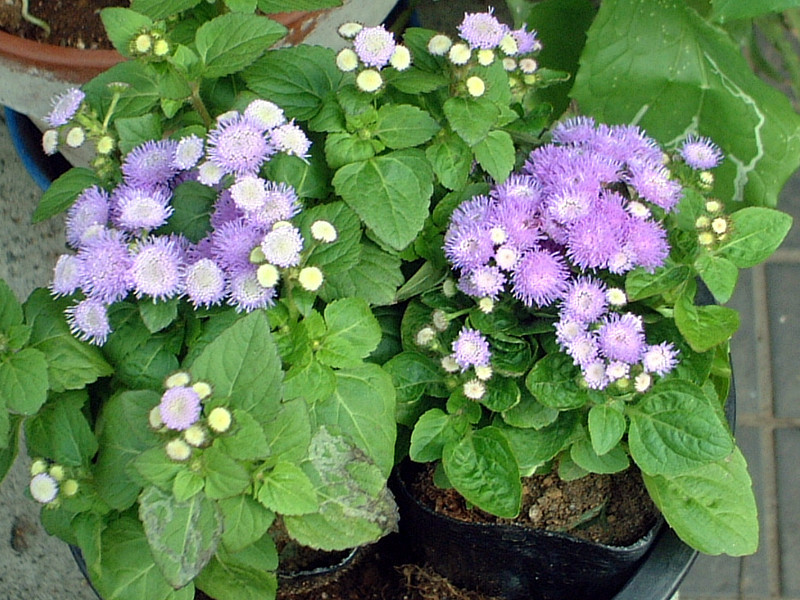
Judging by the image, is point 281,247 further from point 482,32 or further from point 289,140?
point 482,32

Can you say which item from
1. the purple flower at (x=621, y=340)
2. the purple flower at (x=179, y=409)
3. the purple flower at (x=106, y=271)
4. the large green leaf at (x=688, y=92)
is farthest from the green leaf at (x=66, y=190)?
the large green leaf at (x=688, y=92)

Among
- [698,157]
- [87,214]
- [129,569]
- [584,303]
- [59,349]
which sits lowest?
[129,569]

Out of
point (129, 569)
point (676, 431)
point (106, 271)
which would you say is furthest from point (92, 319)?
point (676, 431)

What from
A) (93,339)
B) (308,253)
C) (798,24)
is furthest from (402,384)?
(798,24)

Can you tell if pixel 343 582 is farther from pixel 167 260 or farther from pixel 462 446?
pixel 167 260

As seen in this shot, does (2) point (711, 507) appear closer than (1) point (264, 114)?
No

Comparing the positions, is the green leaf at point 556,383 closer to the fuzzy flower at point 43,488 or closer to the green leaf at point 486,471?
the green leaf at point 486,471
